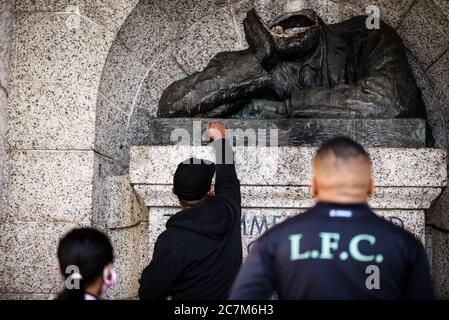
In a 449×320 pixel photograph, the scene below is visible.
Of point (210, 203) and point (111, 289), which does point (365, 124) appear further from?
point (111, 289)

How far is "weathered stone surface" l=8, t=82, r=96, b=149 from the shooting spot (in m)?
4.59

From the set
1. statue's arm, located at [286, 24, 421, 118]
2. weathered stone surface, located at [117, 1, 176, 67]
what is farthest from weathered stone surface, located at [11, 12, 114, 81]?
statue's arm, located at [286, 24, 421, 118]

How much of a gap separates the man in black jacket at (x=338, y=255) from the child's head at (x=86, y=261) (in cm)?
51

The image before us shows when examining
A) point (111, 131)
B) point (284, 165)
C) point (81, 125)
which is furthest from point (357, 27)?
point (81, 125)

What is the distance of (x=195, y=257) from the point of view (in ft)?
9.05

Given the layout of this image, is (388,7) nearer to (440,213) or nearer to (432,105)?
(432,105)

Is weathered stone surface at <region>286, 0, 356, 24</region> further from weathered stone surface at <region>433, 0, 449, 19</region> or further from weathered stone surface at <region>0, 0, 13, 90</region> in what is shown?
weathered stone surface at <region>0, 0, 13, 90</region>

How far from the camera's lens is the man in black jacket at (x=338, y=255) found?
1856 millimetres

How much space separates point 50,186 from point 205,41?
1.93 m

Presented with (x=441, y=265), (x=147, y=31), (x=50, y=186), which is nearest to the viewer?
(x=50, y=186)

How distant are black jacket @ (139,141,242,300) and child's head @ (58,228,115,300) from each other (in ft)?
1.77

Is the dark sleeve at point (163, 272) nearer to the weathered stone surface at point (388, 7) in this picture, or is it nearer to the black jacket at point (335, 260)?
the black jacket at point (335, 260)

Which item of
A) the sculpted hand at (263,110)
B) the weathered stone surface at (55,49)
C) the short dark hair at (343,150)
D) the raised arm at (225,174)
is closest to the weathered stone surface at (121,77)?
the weathered stone surface at (55,49)

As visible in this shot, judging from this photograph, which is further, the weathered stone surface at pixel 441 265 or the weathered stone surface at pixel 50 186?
the weathered stone surface at pixel 441 265
